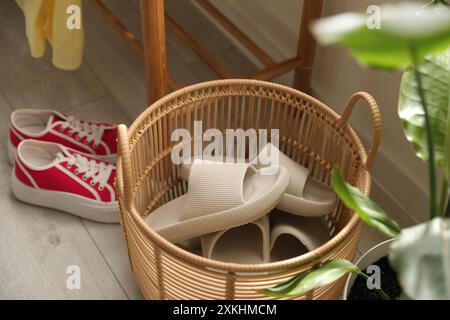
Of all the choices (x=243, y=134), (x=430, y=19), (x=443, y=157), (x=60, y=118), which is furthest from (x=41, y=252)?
(x=430, y=19)

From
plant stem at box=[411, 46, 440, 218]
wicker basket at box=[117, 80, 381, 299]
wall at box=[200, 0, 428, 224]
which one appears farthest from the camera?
wall at box=[200, 0, 428, 224]

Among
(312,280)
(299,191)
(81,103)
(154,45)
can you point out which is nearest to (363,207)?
(312,280)

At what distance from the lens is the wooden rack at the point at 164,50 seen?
41.1 inches

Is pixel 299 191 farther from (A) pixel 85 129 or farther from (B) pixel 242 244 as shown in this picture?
(A) pixel 85 129

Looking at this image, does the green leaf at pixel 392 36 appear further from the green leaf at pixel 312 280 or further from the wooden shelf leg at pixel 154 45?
the wooden shelf leg at pixel 154 45

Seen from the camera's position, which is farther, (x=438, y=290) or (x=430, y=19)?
(x=438, y=290)

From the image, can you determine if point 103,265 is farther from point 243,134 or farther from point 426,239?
point 426,239

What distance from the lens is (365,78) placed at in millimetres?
1248

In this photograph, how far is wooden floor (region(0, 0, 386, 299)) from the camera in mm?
1142

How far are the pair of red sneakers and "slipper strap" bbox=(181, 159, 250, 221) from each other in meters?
0.25

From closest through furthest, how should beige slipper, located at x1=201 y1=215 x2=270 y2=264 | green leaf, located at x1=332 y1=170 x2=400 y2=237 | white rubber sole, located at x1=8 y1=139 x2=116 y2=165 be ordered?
green leaf, located at x1=332 y1=170 x2=400 y2=237
beige slipper, located at x1=201 y1=215 x2=270 y2=264
white rubber sole, located at x1=8 y1=139 x2=116 y2=165

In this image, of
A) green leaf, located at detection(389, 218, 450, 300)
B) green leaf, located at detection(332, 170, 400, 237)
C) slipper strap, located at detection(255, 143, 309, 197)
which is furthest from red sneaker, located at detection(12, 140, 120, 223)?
green leaf, located at detection(389, 218, 450, 300)

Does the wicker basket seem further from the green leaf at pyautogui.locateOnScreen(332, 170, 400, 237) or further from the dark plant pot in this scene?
the green leaf at pyautogui.locateOnScreen(332, 170, 400, 237)

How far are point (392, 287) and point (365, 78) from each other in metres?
0.47
